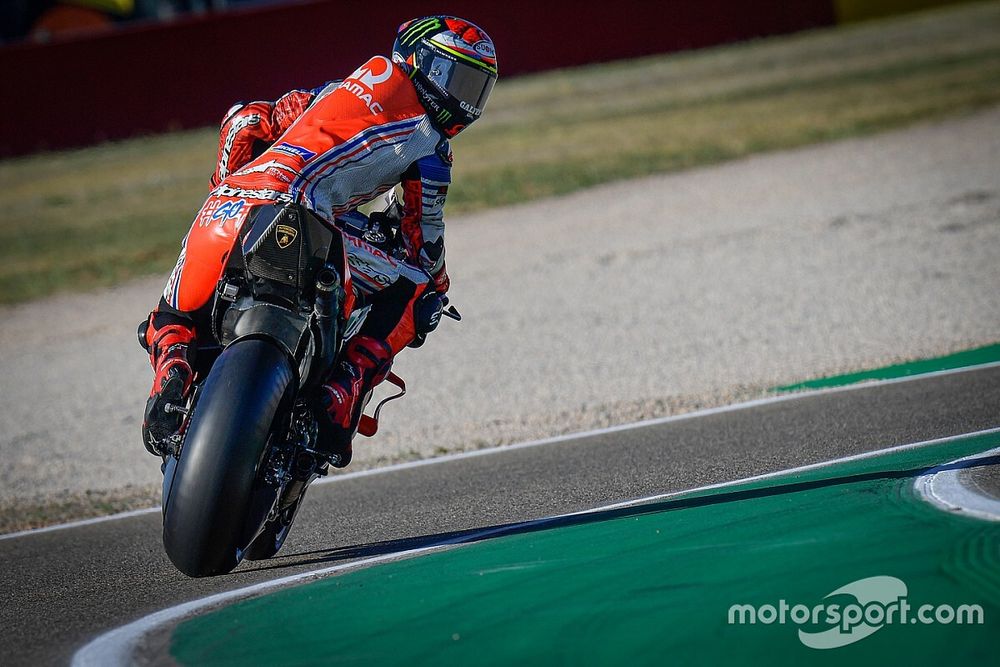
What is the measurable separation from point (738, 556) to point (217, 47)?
1911cm

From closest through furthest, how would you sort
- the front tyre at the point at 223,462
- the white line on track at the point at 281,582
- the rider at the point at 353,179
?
1. the front tyre at the point at 223,462
2. the white line on track at the point at 281,582
3. the rider at the point at 353,179

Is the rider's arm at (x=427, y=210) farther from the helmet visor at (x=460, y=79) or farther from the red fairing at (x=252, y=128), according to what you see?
the red fairing at (x=252, y=128)

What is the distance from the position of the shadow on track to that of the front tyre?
33.9 inches

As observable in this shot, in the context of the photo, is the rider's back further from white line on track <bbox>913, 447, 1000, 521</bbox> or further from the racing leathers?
white line on track <bbox>913, 447, 1000, 521</bbox>

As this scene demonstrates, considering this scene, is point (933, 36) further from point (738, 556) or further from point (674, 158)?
point (738, 556)

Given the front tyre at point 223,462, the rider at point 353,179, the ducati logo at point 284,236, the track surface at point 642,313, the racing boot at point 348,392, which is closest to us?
the front tyre at point 223,462

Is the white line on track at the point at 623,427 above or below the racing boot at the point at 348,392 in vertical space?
below

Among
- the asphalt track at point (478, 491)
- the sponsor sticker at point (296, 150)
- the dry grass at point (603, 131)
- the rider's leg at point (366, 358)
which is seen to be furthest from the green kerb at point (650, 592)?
the dry grass at point (603, 131)

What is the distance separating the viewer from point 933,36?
2362 cm

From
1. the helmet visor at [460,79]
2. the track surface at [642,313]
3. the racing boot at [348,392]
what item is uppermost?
the helmet visor at [460,79]

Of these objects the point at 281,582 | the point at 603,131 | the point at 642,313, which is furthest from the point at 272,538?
the point at 603,131

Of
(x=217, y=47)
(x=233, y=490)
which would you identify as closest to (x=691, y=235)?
(x=233, y=490)

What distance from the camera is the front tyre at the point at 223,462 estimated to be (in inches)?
141

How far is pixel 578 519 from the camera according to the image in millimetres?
4660
